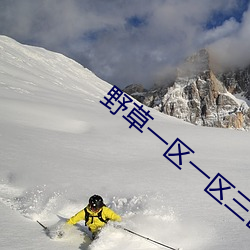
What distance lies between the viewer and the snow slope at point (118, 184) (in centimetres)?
546

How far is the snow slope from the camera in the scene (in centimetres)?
546

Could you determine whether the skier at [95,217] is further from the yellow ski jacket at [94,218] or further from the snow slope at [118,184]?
the snow slope at [118,184]

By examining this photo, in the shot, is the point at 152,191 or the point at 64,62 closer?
the point at 152,191

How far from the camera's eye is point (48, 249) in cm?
500

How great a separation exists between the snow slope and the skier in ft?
0.68

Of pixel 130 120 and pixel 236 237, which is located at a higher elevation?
pixel 130 120

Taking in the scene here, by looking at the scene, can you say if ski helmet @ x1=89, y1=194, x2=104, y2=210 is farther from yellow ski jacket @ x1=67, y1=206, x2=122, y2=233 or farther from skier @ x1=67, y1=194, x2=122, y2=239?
yellow ski jacket @ x1=67, y1=206, x2=122, y2=233

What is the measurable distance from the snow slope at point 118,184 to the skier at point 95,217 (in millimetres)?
208

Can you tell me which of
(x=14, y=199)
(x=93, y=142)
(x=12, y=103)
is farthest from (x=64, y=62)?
(x=14, y=199)

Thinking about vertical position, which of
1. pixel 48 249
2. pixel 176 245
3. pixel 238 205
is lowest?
pixel 48 249

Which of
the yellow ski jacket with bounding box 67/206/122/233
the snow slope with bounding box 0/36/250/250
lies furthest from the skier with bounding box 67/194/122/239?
the snow slope with bounding box 0/36/250/250

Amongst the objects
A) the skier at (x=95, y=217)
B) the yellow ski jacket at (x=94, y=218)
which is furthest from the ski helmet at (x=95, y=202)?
the yellow ski jacket at (x=94, y=218)

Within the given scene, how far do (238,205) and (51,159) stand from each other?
222 inches

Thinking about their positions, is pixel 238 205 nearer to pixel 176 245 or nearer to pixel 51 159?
pixel 176 245
